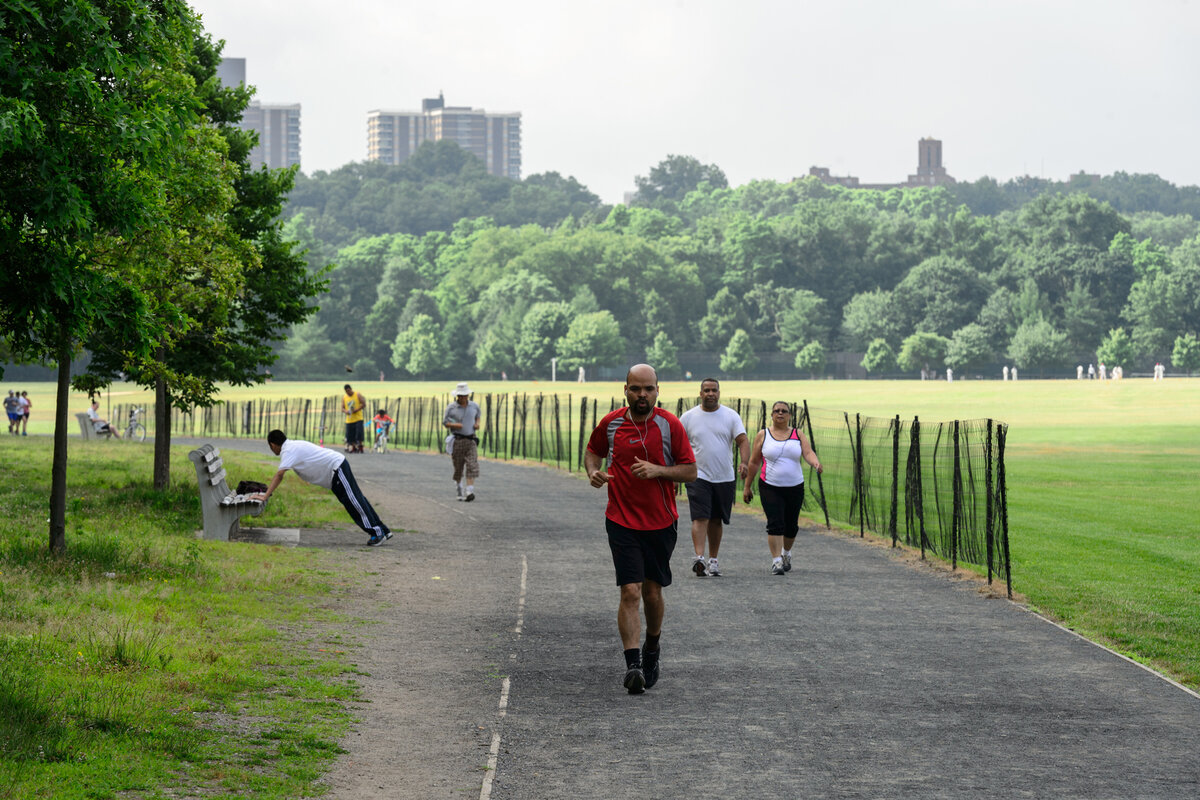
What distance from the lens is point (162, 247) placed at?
14.3m

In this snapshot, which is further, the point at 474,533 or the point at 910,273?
the point at 910,273

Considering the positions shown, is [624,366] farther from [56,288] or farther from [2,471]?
[56,288]

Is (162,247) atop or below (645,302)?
below

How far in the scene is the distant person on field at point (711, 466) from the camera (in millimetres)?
13367

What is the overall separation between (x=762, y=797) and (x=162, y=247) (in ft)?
33.2

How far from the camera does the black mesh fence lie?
1506 centimetres

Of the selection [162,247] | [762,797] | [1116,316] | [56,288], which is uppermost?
[1116,316]

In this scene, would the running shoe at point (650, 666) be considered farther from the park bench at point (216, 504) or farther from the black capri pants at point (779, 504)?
the park bench at point (216, 504)

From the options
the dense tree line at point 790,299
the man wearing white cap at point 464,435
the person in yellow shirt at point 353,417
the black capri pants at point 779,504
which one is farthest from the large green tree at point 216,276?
the dense tree line at point 790,299

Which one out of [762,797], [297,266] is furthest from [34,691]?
[297,266]

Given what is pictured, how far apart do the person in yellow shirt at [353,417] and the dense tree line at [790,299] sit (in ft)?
286

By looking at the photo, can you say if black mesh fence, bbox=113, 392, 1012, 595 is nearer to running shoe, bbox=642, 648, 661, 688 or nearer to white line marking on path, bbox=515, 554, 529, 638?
white line marking on path, bbox=515, 554, 529, 638

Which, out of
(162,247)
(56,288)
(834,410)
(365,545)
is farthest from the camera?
(834,410)

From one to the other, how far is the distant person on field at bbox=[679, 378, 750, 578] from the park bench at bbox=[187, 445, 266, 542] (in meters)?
5.30
